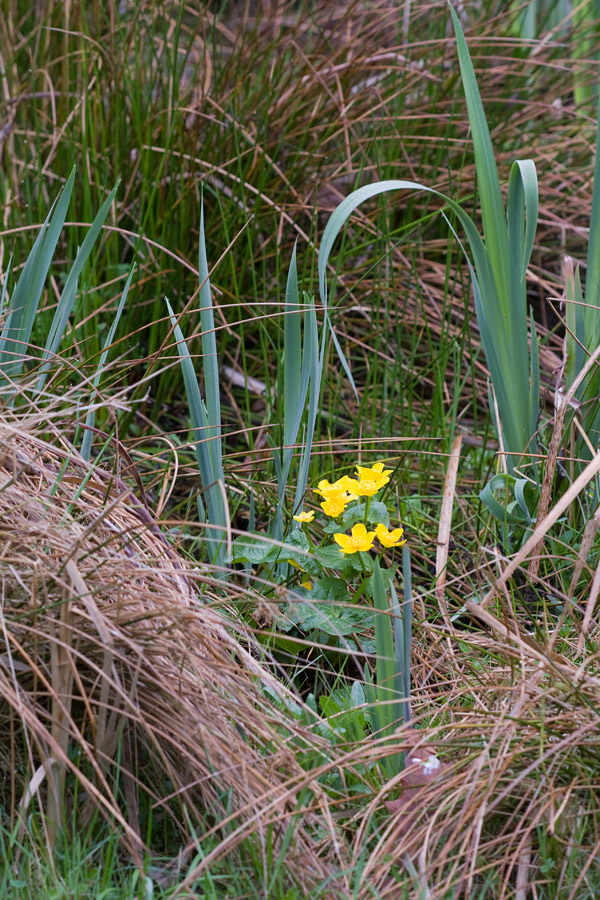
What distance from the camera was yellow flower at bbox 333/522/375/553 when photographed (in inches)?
57.2

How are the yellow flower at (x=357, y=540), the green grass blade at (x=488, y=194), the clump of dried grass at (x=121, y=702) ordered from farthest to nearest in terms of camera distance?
the green grass blade at (x=488, y=194) < the yellow flower at (x=357, y=540) < the clump of dried grass at (x=121, y=702)

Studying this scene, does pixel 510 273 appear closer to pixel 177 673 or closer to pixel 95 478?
pixel 95 478

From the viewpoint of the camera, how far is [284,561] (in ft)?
5.35

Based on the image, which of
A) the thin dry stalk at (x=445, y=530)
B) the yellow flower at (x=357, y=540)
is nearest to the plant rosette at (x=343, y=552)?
the yellow flower at (x=357, y=540)

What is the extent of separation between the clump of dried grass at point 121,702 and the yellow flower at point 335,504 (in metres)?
0.30

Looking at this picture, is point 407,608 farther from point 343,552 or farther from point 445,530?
point 445,530

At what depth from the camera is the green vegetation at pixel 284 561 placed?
3.68 ft

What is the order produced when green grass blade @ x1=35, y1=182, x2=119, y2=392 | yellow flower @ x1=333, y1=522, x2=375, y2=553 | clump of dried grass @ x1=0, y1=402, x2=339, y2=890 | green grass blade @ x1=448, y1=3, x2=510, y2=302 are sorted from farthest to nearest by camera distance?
green grass blade @ x1=448, y1=3, x2=510, y2=302
green grass blade @ x1=35, y1=182, x2=119, y2=392
yellow flower @ x1=333, y1=522, x2=375, y2=553
clump of dried grass @ x1=0, y1=402, x2=339, y2=890

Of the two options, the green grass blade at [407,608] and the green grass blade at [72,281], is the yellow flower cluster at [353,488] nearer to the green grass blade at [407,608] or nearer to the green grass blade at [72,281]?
the green grass blade at [407,608]

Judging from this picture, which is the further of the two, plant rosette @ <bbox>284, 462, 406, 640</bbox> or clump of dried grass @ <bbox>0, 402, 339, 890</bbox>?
plant rosette @ <bbox>284, 462, 406, 640</bbox>

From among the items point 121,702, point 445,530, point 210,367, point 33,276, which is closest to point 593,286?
point 445,530

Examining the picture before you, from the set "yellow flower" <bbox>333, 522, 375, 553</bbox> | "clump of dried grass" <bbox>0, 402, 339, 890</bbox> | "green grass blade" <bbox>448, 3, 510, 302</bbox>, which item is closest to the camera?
"clump of dried grass" <bbox>0, 402, 339, 890</bbox>

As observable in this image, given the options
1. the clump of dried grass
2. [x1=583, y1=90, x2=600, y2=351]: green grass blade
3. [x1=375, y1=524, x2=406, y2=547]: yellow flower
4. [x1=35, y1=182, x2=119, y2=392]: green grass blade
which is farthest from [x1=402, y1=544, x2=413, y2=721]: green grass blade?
[x1=583, y1=90, x2=600, y2=351]: green grass blade

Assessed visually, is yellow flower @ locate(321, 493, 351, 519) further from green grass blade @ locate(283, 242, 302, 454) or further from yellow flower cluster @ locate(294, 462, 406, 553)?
green grass blade @ locate(283, 242, 302, 454)
